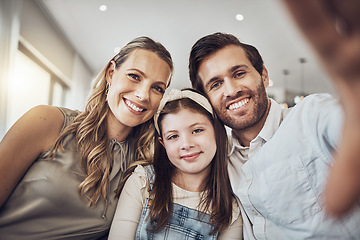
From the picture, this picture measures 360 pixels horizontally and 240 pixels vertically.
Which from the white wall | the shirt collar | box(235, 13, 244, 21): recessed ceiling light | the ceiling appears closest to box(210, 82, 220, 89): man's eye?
the shirt collar

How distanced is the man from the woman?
0.25 meters

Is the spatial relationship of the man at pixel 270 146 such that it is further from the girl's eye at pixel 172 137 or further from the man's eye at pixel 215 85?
the girl's eye at pixel 172 137

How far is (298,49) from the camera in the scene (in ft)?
13.3

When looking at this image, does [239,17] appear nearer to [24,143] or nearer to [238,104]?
[238,104]

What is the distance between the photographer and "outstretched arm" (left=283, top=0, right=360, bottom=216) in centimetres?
21

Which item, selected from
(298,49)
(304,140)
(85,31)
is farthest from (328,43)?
(298,49)

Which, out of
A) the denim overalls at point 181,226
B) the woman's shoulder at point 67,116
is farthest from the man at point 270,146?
the woman's shoulder at point 67,116

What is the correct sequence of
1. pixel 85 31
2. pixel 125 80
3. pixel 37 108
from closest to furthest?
1. pixel 37 108
2. pixel 125 80
3. pixel 85 31

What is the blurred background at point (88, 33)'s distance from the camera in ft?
8.79

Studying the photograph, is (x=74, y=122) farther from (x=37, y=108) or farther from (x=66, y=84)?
(x=66, y=84)

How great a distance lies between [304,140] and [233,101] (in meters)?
0.34

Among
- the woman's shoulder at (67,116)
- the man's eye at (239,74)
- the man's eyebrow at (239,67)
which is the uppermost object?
the man's eyebrow at (239,67)

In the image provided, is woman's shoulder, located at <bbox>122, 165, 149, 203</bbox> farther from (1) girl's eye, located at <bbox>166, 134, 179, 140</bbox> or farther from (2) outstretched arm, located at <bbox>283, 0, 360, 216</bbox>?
(2) outstretched arm, located at <bbox>283, 0, 360, 216</bbox>

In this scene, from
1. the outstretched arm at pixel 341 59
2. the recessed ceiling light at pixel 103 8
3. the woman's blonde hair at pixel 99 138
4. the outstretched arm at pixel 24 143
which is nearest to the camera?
the outstretched arm at pixel 341 59
